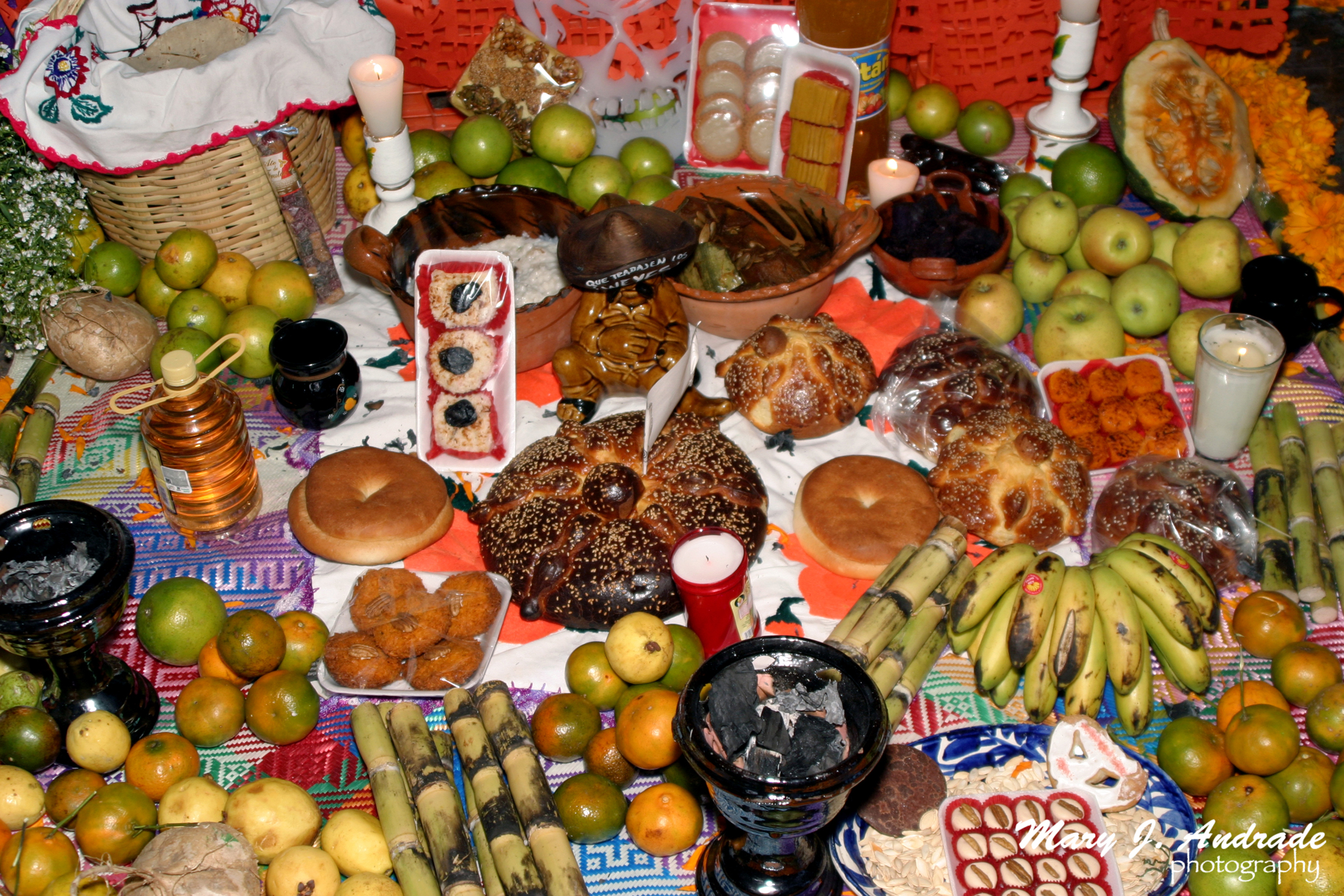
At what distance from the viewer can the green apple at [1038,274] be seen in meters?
3.44

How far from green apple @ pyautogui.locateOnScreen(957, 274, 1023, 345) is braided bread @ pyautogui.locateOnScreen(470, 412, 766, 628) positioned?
3.11 feet

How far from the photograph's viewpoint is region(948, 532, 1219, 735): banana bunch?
231 cm

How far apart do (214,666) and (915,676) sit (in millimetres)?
1589

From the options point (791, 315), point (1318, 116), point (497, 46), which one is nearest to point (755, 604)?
point (791, 315)

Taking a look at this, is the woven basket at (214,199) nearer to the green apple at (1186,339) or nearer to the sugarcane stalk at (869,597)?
the sugarcane stalk at (869,597)

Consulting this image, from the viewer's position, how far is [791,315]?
324 centimetres

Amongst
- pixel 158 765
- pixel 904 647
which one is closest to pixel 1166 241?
pixel 904 647

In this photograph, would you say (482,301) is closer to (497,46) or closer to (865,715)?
(497,46)

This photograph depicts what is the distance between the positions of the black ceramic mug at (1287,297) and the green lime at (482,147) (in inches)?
95.4

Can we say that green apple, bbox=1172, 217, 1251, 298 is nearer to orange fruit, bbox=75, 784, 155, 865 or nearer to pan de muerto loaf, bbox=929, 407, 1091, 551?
pan de muerto loaf, bbox=929, 407, 1091, 551

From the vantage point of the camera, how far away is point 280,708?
2.29 m

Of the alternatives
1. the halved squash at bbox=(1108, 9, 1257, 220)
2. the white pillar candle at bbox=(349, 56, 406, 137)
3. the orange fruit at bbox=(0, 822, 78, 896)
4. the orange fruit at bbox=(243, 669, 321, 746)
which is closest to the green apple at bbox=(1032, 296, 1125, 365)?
the halved squash at bbox=(1108, 9, 1257, 220)

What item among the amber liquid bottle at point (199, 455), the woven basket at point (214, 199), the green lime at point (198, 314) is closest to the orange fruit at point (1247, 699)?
the amber liquid bottle at point (199, 455)

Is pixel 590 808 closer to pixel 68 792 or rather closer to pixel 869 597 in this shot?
pixel 869 597
